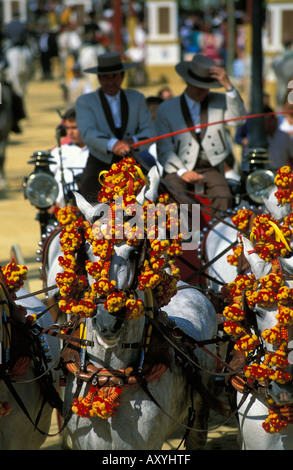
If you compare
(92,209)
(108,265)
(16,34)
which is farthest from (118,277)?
(16,34)

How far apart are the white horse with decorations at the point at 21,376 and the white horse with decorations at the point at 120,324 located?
0.70 feet

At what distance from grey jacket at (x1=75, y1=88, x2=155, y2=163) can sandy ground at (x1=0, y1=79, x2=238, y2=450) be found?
2134mm

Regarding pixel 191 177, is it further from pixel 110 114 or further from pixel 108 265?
pixel 108 265

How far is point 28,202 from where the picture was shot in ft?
51.4

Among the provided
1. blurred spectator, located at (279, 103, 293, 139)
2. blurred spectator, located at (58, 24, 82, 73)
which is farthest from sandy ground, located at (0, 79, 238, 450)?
blurred spectator, located at (279, 103, 293, 139)

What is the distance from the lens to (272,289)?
4.69 metres

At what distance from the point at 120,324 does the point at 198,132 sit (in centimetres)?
376

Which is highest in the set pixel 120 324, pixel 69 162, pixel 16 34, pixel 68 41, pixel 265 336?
pixel 120 324

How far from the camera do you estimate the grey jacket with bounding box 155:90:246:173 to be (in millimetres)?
7969

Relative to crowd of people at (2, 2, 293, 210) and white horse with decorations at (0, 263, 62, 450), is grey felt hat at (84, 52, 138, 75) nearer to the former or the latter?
crowd of people at (2, 2, 293, 210)

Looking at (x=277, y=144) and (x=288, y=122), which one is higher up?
(x=277, y=144)

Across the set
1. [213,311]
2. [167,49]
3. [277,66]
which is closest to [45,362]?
[213,311]

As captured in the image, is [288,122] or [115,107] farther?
[288,122]
